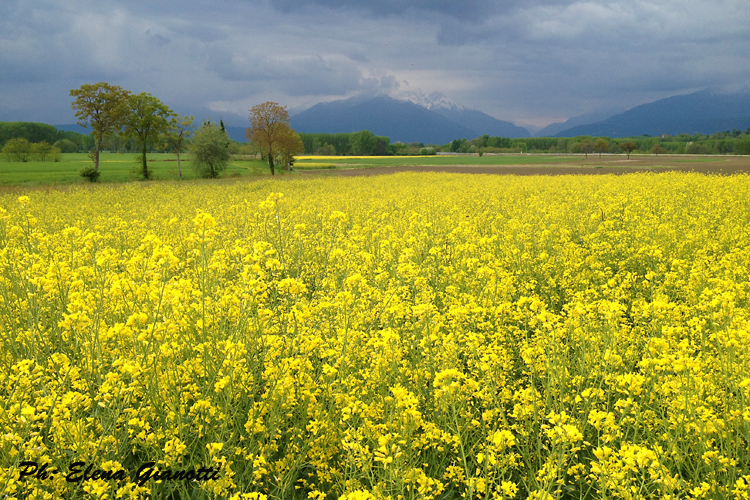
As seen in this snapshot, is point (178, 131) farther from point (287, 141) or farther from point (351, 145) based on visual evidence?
point (351, 145)

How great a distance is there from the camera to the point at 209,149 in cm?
4706

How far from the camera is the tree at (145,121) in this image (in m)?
46.1

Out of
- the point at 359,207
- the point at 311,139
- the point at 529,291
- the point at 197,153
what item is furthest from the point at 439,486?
the point at 311,139

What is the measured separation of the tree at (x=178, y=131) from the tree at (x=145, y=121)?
4.44 ft

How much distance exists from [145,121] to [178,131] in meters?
5.22

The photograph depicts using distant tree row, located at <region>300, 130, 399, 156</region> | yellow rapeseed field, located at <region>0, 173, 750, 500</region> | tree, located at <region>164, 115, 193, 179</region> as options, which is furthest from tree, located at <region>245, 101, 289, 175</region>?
distant tree row, located at <region>300, 130, 399, 156</region>

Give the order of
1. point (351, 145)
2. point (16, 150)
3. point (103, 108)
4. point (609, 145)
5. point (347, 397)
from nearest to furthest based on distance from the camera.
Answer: point (347, 397) < point (103, 108) < point (16, 150) < point (609, 145) < point (351, 145)

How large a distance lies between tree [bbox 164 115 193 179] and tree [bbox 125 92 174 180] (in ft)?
4.44

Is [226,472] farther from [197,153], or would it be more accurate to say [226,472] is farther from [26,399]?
[197,153]

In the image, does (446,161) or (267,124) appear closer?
(267,124)

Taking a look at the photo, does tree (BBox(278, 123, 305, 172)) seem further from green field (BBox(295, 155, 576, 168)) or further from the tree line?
green field (BBox(295, 155, 576, 168))

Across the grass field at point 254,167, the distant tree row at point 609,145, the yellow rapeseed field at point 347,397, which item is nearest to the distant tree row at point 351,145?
the distant tree row at point 609,145

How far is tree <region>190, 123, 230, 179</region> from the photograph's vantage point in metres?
46.7

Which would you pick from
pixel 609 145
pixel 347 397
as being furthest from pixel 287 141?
pixel 609 145
